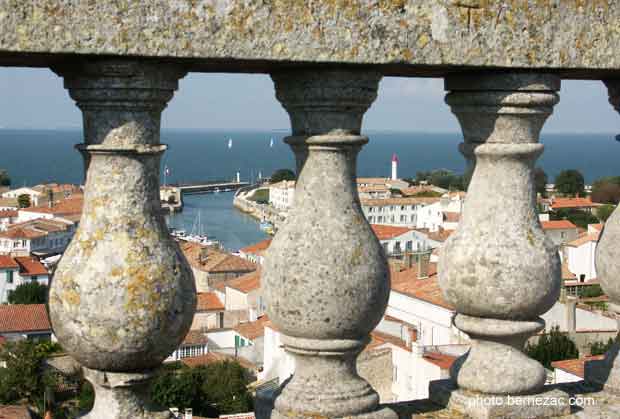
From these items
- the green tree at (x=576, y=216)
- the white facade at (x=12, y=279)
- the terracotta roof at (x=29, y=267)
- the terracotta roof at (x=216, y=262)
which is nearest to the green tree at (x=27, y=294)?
the white facade at (x=12, y=279)

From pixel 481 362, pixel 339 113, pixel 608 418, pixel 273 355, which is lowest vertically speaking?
pixel 273 355

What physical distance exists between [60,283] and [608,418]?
9.20 feet

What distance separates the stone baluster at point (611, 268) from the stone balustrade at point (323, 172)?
0.04 ft

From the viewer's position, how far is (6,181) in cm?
17300

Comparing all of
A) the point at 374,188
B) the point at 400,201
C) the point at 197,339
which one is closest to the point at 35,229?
the point at 197,339

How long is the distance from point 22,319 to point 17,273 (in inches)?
706

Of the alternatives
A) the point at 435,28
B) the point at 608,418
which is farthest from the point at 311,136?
the point at 608,418

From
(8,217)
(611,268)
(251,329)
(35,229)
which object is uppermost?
(611,268)

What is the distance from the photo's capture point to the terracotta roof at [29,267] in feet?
263

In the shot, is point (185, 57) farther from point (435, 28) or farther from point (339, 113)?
point (435, 28)

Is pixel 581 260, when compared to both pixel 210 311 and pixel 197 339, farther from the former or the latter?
pixel 210 311

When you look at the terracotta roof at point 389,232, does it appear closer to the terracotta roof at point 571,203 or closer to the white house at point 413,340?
the white house at point 413,340

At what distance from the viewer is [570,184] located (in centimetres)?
13838

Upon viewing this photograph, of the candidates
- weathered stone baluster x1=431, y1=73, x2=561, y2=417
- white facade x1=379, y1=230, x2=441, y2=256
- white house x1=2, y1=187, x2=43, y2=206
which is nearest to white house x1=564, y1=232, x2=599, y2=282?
white facade x1=379, y1=230, x2=441, y2=256
